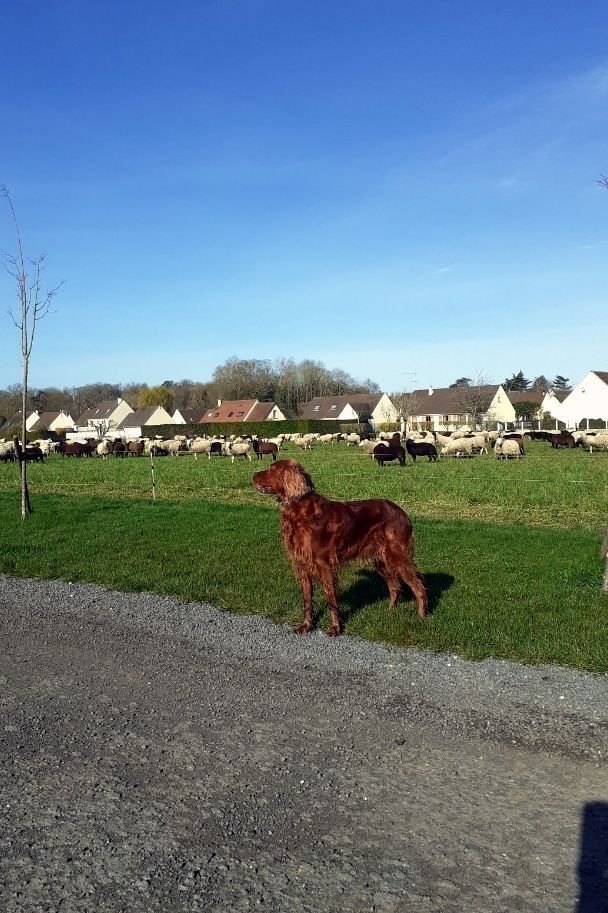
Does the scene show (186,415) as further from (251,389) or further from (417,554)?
(417,554)

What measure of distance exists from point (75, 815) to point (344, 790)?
4.99ft

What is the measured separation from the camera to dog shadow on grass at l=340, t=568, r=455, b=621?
324 inches

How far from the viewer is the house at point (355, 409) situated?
335 feet

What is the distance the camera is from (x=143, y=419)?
11675 centimetres

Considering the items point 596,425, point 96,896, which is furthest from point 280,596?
point 596,425

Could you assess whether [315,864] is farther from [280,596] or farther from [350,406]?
[350,406]

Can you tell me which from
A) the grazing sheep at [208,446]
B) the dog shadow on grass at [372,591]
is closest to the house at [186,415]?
the grazing sheep at [208,446]

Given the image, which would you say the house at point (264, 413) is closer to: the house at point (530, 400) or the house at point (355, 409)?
the house at point (355, 409)

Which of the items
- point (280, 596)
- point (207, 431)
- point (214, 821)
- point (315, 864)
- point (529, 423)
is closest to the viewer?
point (315, 864)

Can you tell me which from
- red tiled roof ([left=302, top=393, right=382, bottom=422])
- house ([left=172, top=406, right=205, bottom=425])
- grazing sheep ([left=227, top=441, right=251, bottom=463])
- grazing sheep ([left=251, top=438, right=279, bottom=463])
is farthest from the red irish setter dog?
house ([left=172, top=406, right=205, bottom=425])

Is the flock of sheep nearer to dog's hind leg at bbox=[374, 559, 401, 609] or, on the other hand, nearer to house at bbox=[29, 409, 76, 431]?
dog's hind leg at bbox=[374, 559, 401, 609]

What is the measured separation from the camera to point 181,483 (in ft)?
89.2

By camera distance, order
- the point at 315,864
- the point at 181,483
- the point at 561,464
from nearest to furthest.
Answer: the point at 315,864 < the point at 181,483 < the point at 561,464

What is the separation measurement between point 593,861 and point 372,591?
557cm
